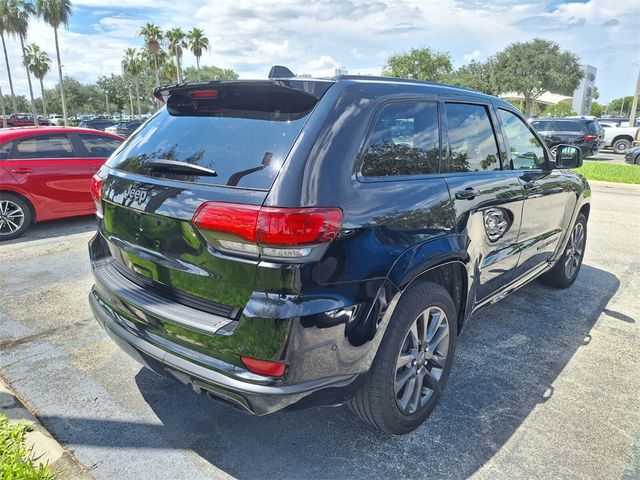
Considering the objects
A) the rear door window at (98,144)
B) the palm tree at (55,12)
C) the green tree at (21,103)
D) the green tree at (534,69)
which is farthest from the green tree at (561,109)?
the green tree at (21,103)

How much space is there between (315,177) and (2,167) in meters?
6.09

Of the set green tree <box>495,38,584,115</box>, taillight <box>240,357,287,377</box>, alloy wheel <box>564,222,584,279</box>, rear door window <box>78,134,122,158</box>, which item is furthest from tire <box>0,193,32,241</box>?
green tree <box>495,38,584,115</box>

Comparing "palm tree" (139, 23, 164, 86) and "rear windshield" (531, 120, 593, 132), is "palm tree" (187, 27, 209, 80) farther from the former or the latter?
"rear windshield" (531, 120, 593, 132)

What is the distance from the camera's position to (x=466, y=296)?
2.86 m

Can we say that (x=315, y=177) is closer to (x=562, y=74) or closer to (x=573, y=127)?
(x=573, y=127)

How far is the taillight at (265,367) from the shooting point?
74.9 inches

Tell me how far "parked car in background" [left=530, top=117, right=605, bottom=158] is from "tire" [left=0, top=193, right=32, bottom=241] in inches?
735

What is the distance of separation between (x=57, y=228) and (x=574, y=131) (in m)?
19.9

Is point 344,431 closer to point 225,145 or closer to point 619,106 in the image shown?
point 225,145

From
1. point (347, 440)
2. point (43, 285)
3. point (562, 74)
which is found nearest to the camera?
point (347, 440)

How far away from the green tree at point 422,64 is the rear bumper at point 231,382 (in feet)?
145

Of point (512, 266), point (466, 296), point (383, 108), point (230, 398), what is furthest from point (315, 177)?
point (512, 266)

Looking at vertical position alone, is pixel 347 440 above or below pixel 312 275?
below

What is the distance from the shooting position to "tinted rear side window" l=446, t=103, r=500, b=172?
2.85 metres
